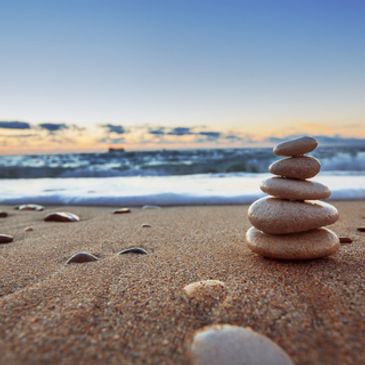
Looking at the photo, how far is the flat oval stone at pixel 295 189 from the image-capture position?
1.85 metres

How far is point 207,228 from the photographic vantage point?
10.2 feet

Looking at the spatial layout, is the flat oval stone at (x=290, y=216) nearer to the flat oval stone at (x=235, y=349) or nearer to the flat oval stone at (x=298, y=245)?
the flat oval stone at (x=298, y=245)

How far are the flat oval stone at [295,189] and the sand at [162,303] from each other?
355 millimetres

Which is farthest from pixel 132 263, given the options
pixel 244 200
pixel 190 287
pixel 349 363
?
pixel 244 200

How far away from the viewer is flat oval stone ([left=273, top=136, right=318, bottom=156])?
1.89 metres

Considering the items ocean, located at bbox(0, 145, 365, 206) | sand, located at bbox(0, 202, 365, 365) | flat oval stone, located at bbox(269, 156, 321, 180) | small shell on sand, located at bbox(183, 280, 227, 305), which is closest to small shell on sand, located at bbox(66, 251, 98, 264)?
sand, located at bbox(0, 202, 365, 365)

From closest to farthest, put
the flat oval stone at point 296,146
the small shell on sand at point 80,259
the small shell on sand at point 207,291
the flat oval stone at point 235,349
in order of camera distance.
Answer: the flat oval stone at point 235,349
the small shell on sand at point 207,291
the flat oval stone at point 296,146
the small shell on sand at point 80,259

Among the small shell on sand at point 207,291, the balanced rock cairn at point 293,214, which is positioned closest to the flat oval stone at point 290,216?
the balanced rock cairn at point 293,214

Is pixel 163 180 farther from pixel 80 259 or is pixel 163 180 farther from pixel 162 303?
pixel 162 303

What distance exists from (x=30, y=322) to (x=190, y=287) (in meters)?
0.63

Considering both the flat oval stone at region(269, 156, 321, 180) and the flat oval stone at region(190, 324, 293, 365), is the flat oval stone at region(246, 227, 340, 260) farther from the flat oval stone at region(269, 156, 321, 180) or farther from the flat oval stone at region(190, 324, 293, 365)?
the flat oval stone at region(190, 324, 293, 365)

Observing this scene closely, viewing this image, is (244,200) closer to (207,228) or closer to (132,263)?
(207,228)

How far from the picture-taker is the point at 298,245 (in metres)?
1.77

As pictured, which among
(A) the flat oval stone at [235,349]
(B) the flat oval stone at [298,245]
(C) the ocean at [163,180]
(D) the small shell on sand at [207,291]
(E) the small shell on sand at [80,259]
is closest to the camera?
(A) the flat oval stone at [235,349]
